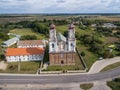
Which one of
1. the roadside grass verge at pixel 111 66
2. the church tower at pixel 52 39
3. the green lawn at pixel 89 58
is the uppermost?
the church tower at pixel 52 39

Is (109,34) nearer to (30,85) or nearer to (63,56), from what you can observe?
(63,56)

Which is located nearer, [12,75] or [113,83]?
[113,83]

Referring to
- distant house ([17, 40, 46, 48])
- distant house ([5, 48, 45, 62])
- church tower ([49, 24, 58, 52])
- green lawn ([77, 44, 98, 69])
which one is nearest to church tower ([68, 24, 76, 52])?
church tower ([49, 24, 58, 52])

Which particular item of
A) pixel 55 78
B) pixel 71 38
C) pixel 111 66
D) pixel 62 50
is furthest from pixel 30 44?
pixel 111 66

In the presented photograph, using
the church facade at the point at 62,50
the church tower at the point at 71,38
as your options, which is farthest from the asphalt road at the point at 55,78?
the church tower at the point at 71,38

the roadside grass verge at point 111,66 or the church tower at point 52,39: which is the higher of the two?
the church tower at point 52,39

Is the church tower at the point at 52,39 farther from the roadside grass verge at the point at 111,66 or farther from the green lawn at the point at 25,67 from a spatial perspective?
the roadside grass verge at the point at 111,66

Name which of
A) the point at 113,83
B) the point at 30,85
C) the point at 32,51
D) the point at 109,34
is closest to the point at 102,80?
the point at 113,83

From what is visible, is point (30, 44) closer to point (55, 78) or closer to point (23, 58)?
point (23, 58)
